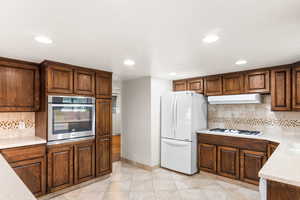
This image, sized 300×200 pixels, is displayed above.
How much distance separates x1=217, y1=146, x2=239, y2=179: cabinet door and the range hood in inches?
38.2

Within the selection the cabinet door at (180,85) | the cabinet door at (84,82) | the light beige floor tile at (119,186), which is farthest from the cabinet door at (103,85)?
the cabinet door at (180,85)

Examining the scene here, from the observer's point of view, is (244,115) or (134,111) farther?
(134,111)

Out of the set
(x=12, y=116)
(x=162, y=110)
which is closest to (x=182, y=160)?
(x=162, y=110)

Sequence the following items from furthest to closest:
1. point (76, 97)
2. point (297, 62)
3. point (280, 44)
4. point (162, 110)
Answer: point (162, 110) < point (76, 97) < point (297, 62) < point (280, 44)

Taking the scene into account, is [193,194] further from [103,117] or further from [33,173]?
[33,173]

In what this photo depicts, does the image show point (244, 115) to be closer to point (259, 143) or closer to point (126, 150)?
point (259, 143)

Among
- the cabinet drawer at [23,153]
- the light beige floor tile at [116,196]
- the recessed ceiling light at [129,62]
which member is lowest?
the light beige floor tile at [116,196]

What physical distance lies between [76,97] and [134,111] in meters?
1.63

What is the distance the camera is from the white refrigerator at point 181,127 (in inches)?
146

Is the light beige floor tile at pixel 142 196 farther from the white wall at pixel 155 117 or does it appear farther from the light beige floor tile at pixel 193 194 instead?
the white wall at pixel 155 117

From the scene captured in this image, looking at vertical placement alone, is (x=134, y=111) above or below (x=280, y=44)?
below

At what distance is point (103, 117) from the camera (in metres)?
3.46

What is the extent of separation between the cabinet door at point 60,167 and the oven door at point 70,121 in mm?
205

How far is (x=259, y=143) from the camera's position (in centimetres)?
303
